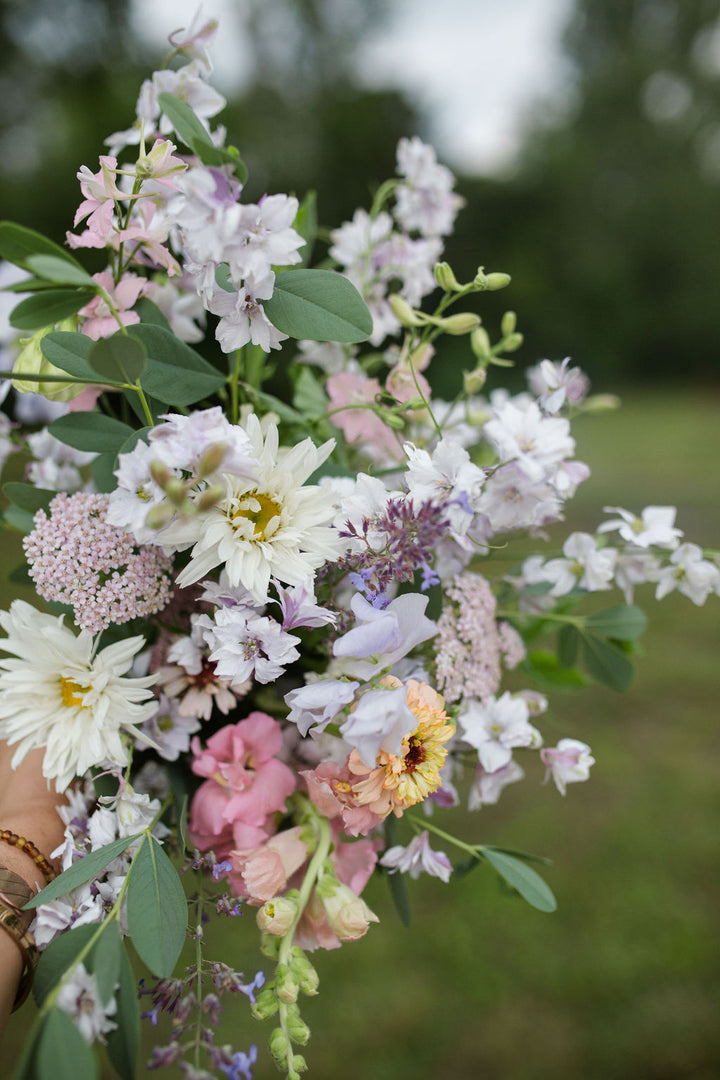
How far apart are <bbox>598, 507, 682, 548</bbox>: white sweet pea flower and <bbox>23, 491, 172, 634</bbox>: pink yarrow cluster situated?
369 millimetres

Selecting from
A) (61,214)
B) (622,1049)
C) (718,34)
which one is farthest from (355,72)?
(622,1049)

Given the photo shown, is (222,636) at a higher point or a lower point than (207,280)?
lower

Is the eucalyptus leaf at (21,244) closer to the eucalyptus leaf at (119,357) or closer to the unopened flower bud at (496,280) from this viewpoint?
the eucalyptus leaf at (119,357)

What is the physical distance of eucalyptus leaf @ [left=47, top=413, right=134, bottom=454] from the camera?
1.98 feet

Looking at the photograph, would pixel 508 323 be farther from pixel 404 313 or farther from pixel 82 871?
pixel 82 871

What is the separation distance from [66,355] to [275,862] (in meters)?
0.39

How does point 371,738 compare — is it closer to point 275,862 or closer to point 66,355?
point 275,862

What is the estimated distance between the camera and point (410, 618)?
0.55 metres

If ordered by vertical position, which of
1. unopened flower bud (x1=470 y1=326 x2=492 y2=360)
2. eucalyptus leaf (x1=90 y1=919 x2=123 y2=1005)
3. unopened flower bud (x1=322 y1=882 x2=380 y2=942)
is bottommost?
unopened flower bud (x1=322 y1=882 x2=380 y2=942)

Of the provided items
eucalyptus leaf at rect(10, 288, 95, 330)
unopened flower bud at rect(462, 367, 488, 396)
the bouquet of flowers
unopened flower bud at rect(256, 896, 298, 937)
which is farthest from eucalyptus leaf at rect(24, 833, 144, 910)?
unopened flower bud at rect(462, 367, 488, 396)

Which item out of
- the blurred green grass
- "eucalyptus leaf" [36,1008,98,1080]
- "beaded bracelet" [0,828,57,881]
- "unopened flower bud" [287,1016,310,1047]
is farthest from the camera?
the blurred green grass

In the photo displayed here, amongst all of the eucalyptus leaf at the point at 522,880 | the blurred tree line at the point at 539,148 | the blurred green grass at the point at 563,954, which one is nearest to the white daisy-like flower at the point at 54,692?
the eucalyptus leaf at the point at 522,880

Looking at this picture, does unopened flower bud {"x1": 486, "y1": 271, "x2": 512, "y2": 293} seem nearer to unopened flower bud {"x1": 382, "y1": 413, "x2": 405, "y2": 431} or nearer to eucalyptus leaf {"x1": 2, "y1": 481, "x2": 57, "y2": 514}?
unopened flower bud {"x1": 382, "y1": 413, "x2": 405, "y2": 431}

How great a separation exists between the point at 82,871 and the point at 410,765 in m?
0.23
